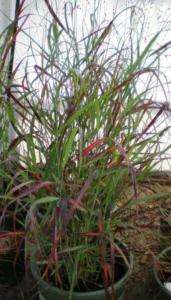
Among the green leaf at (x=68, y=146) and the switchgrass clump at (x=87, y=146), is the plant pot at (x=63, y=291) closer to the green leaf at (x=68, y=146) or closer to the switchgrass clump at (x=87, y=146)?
the switchgrass clump at (x=87, y=146)

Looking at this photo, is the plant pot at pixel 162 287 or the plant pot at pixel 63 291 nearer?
the plant pot at pixel 63 291

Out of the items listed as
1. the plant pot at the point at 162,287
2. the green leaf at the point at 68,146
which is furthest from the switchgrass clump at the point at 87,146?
the plant pot at the point at 162,287

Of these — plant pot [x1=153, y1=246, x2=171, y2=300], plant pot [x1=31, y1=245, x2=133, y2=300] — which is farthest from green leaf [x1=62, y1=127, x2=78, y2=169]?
plant pot [x1=153, y1=246, x2=171, y2=300]

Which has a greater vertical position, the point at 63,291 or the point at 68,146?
the point at 68,146

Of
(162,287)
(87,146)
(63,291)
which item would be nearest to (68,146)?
(87,146)

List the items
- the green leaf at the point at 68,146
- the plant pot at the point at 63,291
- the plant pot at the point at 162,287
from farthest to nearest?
the plant pot at the point at 162,287
the plant pot at the point at 63,291
the green leaf at the point at 68,146

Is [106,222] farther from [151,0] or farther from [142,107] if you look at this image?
[151,0]

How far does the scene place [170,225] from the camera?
1275mm

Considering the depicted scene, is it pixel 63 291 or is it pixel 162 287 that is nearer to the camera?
pixel 63 291

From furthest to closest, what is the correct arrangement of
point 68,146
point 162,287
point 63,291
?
1. point 162,287
2. point 63,291
3. point 68,146

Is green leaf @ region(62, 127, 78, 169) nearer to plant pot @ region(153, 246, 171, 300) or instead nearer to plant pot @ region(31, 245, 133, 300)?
plant pot @ region(31, 245, 133, 300)

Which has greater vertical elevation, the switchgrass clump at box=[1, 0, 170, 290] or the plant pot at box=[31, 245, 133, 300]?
the switchgrass clump at box=[1, 0, 170, 290]

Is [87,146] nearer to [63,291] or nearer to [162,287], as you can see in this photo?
[63,291]

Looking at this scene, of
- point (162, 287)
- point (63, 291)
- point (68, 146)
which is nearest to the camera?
point (68, 146)
